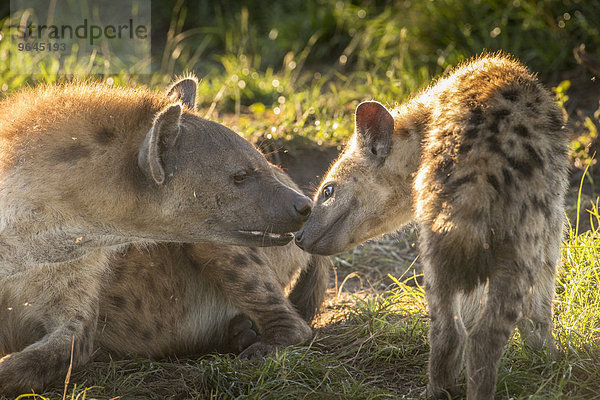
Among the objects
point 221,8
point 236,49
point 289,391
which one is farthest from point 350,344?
point 221,8

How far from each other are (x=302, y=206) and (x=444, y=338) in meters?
0.71

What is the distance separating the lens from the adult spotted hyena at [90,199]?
273cm

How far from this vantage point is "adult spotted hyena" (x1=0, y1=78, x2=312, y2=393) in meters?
2.73

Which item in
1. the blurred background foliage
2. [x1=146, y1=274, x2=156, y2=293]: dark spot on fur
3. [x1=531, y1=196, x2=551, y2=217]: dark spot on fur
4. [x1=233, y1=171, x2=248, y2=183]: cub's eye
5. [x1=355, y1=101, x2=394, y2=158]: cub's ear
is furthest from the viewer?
the blurred background foliage

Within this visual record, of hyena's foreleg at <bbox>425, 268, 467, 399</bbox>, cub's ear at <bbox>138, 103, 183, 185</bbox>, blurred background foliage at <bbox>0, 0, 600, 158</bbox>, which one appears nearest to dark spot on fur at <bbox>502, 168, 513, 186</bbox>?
hyena's foreleg at <bbox>425, 268, 467, 399</bbox>

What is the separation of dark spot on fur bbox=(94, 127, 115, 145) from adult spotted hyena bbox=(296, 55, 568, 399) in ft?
3.24

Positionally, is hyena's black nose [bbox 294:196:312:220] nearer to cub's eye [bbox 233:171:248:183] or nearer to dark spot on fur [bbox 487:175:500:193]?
cub's eye [bbox 233:171:248:183]

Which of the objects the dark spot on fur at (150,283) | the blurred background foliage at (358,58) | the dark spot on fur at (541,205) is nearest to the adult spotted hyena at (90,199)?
the dark spot on fur at (150,283)

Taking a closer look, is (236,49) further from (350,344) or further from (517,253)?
(517,253)

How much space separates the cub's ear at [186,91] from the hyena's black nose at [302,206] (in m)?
0.60

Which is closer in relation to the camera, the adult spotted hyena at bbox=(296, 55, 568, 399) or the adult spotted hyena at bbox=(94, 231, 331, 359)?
the adult spotted hyena at bbox=(296, 55, 568, 399)

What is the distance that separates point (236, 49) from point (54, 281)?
15.5ft

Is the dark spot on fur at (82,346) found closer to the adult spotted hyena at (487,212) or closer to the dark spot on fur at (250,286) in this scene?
the dark spot on fur at (250,286)

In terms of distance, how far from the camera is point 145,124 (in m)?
2.86
